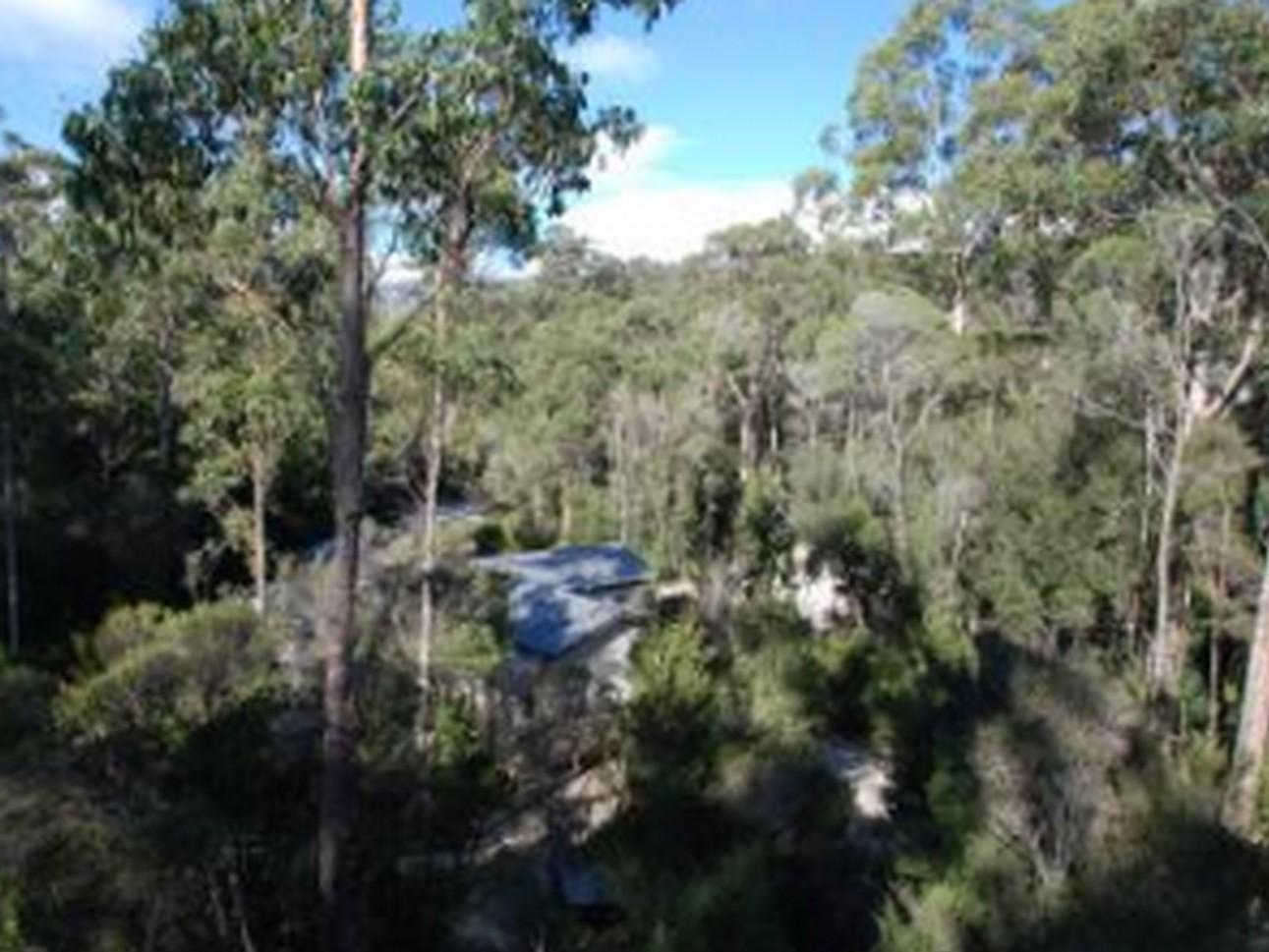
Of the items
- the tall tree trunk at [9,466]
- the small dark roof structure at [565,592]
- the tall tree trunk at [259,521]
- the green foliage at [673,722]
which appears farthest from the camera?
the tall tree trunk at [9,466]

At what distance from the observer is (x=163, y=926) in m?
9.40

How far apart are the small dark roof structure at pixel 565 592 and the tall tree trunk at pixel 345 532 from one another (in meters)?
16.8

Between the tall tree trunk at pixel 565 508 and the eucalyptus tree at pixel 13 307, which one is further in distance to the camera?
the tall tree trunk at pixel 565 508

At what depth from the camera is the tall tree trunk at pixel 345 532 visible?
9.88 m

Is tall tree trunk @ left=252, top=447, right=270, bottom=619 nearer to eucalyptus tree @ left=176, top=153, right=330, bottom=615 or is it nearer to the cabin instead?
the cabin

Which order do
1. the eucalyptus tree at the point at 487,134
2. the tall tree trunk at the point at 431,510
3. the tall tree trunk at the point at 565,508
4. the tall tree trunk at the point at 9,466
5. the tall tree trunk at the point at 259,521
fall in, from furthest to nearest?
the tall tree trunk at the point at 565,508
the tall tree trunk at the point at 9,466
the tall tree trunk at the point at 259,521
the tall tree trunk at the point at 431,510
the eucalyptus tree at the point at 487,134

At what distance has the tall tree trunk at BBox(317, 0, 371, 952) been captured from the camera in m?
9.88

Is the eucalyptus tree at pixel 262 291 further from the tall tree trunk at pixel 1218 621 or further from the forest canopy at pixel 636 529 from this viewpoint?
the tall tree trunk at pixel 1218 621

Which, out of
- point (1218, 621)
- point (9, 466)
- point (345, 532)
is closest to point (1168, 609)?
point (1218, 621)

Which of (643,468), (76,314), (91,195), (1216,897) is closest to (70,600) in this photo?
(76,314)

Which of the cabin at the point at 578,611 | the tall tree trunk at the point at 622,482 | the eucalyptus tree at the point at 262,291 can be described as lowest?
the cabin at the point at 578,611

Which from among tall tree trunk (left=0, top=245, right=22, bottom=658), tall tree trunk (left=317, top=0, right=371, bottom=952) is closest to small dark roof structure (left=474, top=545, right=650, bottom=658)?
tall tree trunk (left=0, top=245, right=22, bottom=658)

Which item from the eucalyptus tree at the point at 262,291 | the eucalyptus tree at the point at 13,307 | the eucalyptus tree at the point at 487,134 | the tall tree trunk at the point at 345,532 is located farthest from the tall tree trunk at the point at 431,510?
the eucalyptus tree at the point at 13,307

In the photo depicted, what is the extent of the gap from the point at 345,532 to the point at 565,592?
1949 centimetres
